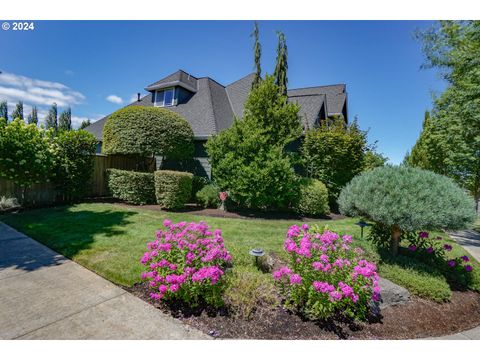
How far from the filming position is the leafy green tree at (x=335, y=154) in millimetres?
10538

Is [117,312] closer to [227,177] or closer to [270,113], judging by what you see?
[227,177]

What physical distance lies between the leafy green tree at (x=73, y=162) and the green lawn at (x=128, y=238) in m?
0.81

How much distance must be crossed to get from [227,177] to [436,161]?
18.0 metres

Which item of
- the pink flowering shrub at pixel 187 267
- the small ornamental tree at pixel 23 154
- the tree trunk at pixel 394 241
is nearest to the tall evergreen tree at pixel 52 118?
the small ornamental tree at pixel 23 154

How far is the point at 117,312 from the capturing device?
2896 mm

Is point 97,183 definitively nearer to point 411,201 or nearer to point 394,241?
point 394,241

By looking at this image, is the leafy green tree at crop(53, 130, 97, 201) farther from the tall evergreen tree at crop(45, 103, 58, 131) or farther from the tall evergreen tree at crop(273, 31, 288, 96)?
the tall evergreen tree at crop(45, 103, 58, 131)

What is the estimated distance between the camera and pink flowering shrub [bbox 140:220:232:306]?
9.71 ft

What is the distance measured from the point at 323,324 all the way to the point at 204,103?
41.1 feet

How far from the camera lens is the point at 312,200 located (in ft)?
30.6

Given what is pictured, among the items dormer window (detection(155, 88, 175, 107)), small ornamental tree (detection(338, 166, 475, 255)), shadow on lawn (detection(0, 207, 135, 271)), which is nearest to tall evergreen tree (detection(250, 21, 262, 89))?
dormer window (detection(155, 88, 175, 107))

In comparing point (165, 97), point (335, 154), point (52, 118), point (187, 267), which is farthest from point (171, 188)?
point (52, 118)

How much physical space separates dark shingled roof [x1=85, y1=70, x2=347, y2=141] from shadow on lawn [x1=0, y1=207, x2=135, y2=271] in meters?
6.02
